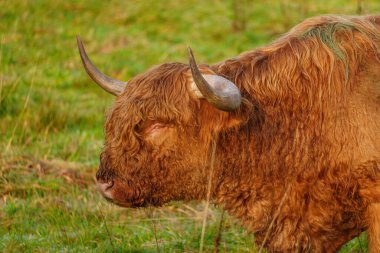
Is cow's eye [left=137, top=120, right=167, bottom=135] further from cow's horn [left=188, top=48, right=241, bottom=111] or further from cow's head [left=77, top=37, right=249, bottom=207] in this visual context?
cow's horn [left=188, top=48, right=241, bottom=111]

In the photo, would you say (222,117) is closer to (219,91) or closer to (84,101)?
(219,91)

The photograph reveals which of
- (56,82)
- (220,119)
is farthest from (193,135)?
(56,82)

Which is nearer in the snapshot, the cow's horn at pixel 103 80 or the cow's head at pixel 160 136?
the cow's head at pixel 160 136

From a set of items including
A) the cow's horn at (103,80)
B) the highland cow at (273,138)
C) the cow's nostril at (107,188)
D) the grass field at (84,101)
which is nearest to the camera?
the highland cow at (273,138)

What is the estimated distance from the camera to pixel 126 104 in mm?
4723

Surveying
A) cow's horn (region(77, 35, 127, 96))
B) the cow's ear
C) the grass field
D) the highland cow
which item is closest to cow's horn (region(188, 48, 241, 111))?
the highland cow

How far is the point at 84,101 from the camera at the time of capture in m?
9.62

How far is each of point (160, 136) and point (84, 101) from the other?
16.4ft

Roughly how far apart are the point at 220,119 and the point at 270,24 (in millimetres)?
8036

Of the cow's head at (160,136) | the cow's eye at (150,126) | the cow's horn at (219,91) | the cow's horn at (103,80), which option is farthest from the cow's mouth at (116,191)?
the cow's horn at (219,91)

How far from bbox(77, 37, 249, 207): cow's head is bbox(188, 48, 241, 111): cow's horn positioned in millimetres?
99

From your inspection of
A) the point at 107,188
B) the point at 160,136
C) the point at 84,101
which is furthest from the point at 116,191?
the point at 84,101

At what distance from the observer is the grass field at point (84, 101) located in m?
5.82

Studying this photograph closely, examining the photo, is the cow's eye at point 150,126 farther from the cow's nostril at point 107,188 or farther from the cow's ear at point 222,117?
the cow's nostril at point 107,188
